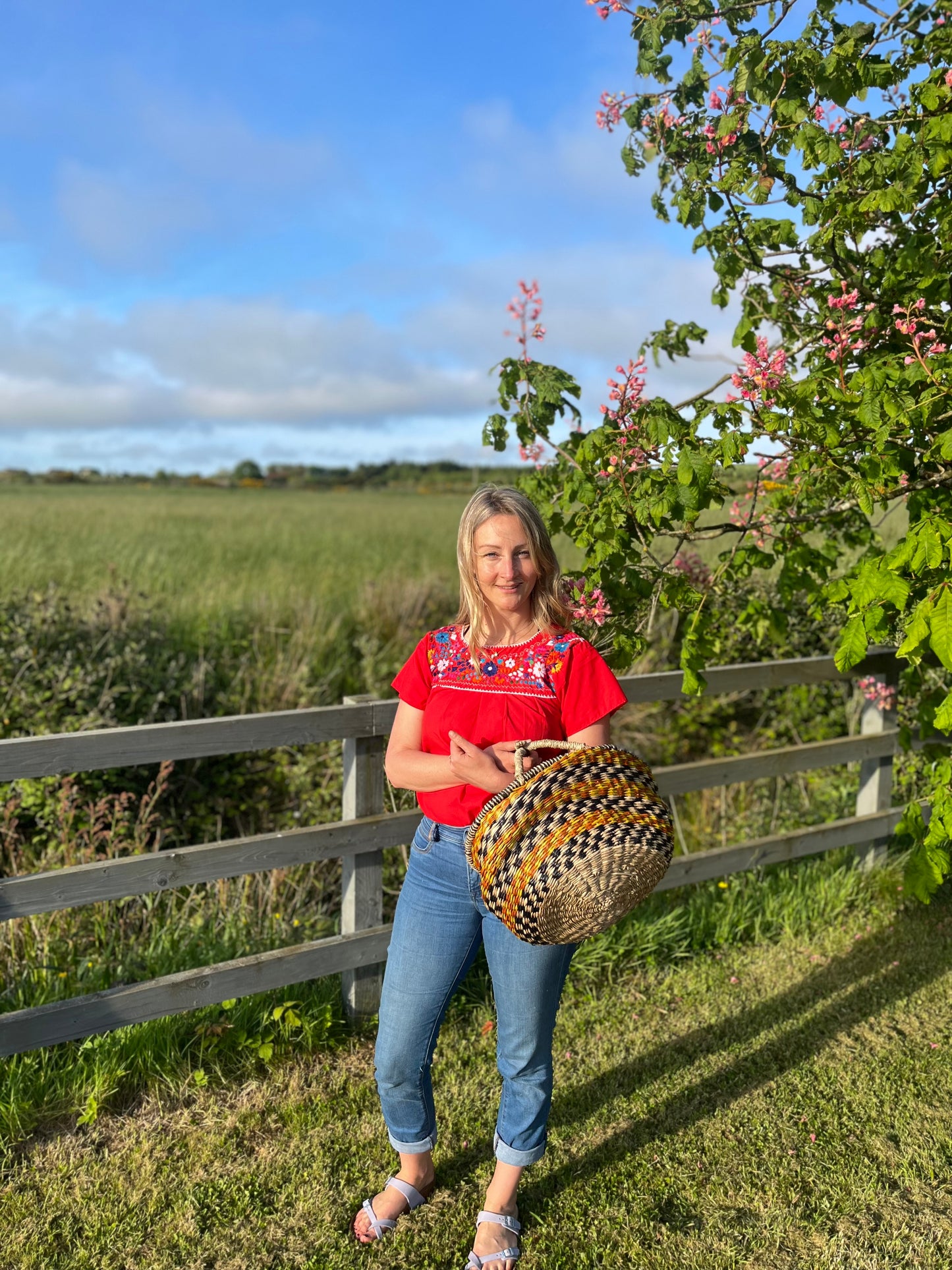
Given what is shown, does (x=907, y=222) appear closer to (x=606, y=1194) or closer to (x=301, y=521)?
(x=606, y=1194)

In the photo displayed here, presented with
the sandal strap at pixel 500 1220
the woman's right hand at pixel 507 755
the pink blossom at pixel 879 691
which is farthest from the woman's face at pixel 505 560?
the pink blossom at pixel 879 691

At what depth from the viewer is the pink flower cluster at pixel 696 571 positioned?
12.8 ft

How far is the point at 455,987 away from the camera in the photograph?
8.38 feet

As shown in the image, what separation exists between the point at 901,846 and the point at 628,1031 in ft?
7.96

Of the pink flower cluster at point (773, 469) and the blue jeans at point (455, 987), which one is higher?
the pink flower cluster at point (773, 469)

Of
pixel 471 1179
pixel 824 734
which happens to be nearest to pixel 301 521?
pixel 824 734

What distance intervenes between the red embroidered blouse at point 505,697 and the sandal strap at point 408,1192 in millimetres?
1074

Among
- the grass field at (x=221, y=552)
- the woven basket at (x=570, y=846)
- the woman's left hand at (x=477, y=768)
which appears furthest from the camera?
the grass field at (x=221, y=552)

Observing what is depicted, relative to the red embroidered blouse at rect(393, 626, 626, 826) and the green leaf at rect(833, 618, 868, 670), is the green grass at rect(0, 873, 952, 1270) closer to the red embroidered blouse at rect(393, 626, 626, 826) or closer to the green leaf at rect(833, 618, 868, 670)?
the red embroidered blouse at rect(393, 626, 626, 826)

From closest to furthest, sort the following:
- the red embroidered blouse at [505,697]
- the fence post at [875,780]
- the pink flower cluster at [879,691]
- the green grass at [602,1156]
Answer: the red embroidered blouse at [505,697] → the green grass at [602,1156] → the pink flower cluster at [879,691] → the fence post at [875,780]

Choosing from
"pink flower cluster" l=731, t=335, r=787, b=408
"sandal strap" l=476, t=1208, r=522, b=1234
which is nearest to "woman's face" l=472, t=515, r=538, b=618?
"pink flower cluster" l=731, t=335, r=787, b=408

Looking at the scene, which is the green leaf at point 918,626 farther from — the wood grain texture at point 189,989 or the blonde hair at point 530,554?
the wood grain texture at point 189,989

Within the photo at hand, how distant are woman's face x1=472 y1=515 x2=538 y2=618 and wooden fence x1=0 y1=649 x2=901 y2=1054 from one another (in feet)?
3.70

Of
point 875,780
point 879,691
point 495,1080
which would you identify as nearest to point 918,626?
point 495,1080
